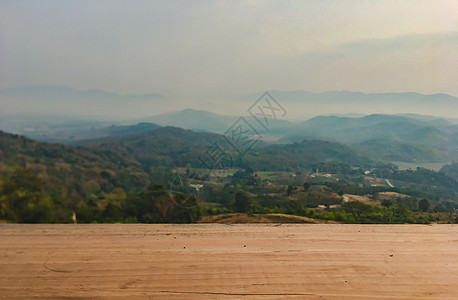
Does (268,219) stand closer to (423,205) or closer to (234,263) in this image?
(234,263)

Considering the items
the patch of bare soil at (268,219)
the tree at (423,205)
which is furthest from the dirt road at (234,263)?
the tree at (423,205)

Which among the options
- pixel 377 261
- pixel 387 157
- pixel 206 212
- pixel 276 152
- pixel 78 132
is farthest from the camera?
pixel 78 132

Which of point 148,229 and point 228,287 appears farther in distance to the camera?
point 148,229

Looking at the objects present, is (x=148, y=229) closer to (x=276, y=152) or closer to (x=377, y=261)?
(x=377, y=261)

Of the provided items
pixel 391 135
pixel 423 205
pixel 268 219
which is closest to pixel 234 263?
pixel 268 219

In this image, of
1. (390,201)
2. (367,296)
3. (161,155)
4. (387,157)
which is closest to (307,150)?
(387,157)

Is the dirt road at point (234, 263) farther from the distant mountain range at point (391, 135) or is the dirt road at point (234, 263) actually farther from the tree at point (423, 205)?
the distant mountain range at point (391, 135)

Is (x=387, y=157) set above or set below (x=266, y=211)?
above
